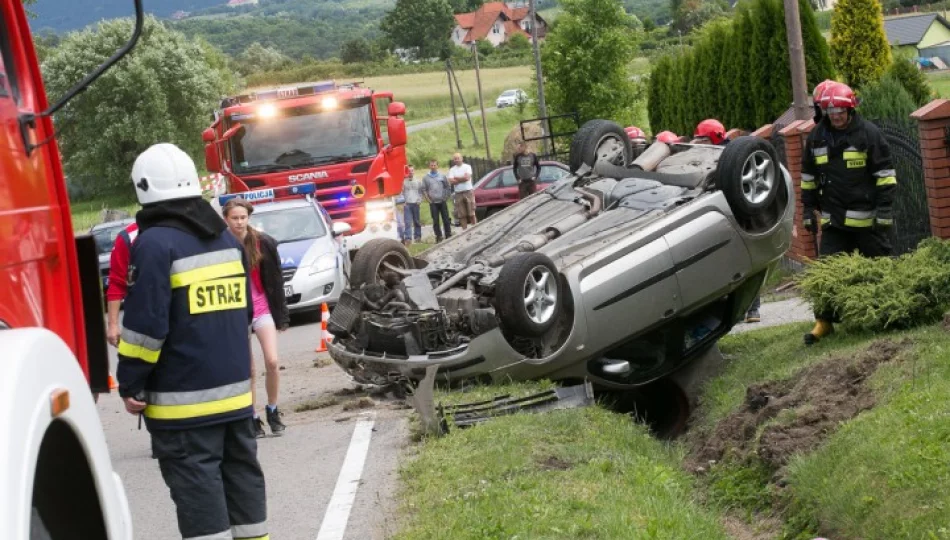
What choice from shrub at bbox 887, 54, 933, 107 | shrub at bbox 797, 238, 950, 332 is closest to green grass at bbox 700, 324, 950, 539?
shrub at bbox 797, 238, 950, 332

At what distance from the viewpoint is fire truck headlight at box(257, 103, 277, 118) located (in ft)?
71.1

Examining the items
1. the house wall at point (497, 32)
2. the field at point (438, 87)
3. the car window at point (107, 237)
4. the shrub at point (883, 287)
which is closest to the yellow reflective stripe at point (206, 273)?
the shrub at point (883, 287)

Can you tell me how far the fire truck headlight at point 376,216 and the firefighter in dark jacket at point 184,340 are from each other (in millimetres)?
16360

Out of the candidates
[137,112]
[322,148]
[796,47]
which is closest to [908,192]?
[796,47]

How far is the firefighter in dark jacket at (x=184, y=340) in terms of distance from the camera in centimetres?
553

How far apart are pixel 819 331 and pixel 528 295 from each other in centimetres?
233

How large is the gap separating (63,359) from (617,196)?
330 inches

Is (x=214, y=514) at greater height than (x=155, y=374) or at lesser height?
lesser

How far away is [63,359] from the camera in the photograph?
135 inches

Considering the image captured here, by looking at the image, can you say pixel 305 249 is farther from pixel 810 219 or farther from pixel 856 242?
pixel 856 242

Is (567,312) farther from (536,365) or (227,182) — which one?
(227,182)

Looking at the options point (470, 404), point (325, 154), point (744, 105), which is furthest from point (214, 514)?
point (744, 105)

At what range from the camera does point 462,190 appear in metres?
30.4

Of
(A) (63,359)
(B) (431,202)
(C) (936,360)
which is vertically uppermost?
(A) (63,359)
